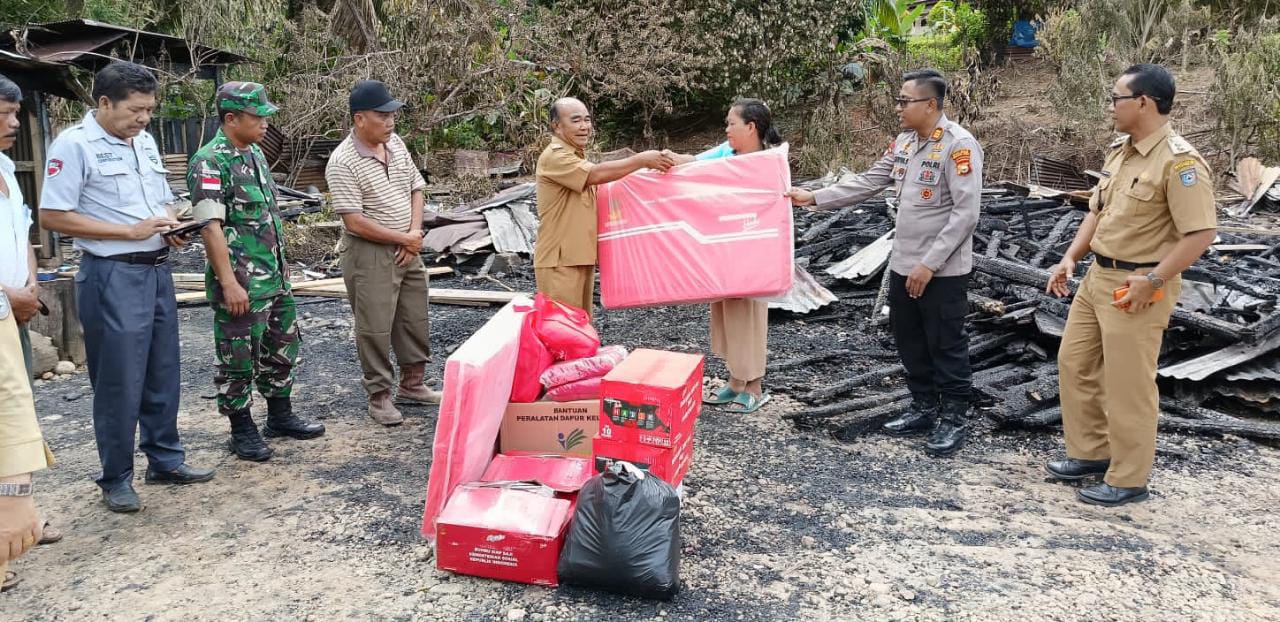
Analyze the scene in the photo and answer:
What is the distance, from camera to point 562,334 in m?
4.02

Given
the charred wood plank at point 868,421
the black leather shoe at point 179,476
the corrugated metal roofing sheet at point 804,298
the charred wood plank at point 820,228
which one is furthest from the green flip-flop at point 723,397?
the charred wood plank at point 820,228

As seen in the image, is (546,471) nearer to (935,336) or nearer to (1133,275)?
(935,336)

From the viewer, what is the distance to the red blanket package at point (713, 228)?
480 cm

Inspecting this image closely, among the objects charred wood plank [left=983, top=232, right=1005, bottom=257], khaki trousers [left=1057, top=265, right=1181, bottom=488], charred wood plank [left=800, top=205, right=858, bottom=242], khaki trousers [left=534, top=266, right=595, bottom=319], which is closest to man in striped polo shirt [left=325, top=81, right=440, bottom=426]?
khaki trousers [left=534, top=266, right=595, bottom=319]

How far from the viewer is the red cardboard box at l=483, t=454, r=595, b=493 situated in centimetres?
358

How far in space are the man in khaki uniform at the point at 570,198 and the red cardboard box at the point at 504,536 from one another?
1.77m

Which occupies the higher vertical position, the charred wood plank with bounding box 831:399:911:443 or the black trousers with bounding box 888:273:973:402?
the black trousers with bounding box 888:273:973:402

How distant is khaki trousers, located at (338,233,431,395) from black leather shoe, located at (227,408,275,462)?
2.35 ft

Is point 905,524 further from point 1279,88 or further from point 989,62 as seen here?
point 989,62

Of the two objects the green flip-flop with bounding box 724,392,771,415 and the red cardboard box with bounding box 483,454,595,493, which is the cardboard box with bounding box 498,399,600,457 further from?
the green flip-flop with bounding box 724,392,771,415

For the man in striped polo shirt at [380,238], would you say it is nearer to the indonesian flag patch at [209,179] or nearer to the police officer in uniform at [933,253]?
the indonesian flag patch at [209,179]

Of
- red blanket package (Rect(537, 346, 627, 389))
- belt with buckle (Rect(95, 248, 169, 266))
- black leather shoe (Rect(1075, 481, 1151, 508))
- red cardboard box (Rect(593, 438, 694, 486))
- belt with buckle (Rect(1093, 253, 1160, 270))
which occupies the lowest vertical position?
black leather shoe (Rect(1075, 481, 1151, 508))

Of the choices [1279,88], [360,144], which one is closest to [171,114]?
[360,144]

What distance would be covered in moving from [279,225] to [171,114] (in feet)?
41.6
